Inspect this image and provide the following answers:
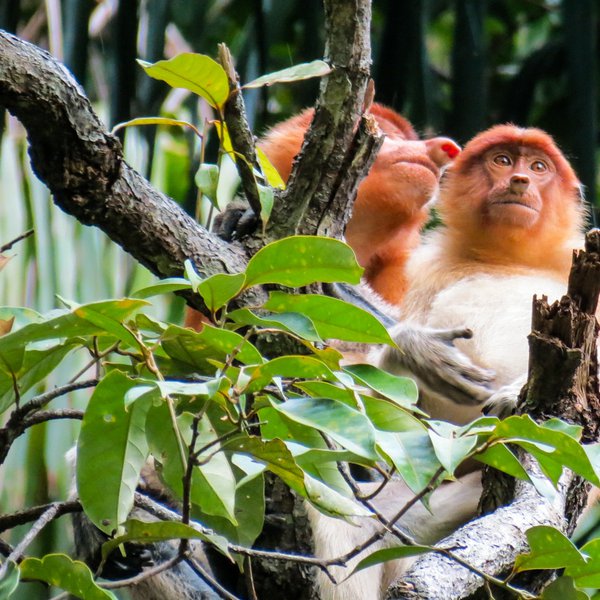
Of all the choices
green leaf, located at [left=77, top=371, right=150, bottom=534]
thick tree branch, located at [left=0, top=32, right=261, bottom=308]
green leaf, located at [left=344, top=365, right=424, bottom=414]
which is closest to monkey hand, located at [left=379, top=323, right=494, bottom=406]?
thick tree branch, located at [left=0, top=32, right=261, bottom=308]


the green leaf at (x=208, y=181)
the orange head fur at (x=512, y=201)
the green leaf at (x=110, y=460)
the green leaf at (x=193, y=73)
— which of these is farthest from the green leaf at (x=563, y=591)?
the orange head fur at (x=512, y=201)

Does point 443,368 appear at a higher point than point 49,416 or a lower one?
lower

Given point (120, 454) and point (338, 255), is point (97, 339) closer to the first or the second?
point (120, 454)

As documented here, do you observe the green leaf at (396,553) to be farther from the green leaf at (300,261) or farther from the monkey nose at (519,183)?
the monkey nose at (519,183)

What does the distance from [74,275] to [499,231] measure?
122cm

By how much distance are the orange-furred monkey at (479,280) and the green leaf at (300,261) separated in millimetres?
817

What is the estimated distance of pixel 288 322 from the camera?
4.50 ft

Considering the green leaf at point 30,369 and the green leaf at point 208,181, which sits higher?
the green leaf at point 208,181

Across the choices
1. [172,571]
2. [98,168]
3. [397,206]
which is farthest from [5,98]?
[397,206]

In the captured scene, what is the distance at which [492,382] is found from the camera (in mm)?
2398

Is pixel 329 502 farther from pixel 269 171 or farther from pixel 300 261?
pixel 269 171

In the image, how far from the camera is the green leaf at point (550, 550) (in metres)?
1.39

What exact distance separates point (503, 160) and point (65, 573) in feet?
7.21

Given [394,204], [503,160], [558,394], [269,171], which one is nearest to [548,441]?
[558,394]
